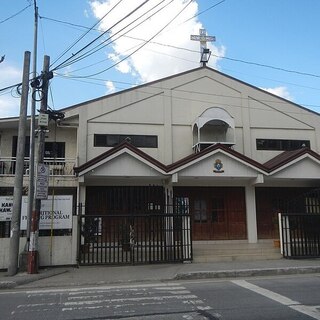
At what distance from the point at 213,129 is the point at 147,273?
31.5 ft

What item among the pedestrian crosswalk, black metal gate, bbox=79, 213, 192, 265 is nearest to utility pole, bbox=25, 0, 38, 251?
black metal gate, bbox=79, 213, 192, 265

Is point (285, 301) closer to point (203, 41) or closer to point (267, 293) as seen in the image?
point (267, 293)

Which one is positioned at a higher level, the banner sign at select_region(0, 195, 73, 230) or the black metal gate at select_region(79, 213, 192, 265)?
the banner sign at select_region(0, 195, 73, 230)

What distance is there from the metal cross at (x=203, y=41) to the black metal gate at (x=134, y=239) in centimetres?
980

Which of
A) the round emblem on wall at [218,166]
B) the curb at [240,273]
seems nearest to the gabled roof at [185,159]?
the round emblem on wall at [218,166]

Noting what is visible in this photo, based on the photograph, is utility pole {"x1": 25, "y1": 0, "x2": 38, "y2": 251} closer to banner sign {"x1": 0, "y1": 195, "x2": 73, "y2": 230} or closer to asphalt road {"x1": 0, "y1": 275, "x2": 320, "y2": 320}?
banner sign {"x1": 0, "y1": 195, "x2": 73, "y2": 230}

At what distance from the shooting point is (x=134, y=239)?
14883 millimetres

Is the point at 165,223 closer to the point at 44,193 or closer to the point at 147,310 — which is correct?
the point at 44,193

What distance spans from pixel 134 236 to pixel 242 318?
329 inches

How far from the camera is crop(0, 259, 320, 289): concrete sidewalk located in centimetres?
1163

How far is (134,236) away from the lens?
14.9 meters

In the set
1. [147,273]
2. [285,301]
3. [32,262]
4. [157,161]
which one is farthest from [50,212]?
[285,301]

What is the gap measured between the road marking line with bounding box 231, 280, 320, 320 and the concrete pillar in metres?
9.01

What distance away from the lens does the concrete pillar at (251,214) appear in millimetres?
19594
